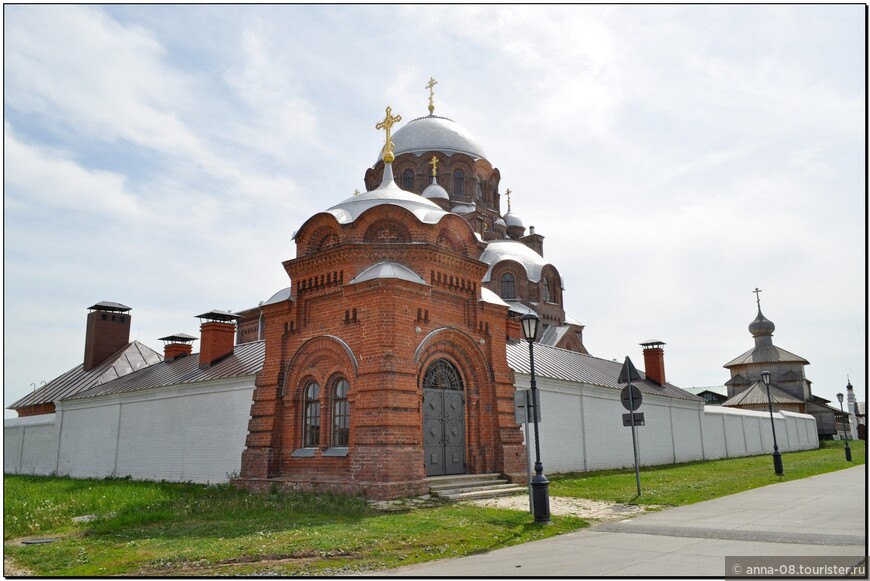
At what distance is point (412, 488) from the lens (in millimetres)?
13367

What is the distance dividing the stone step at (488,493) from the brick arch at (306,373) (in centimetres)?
357

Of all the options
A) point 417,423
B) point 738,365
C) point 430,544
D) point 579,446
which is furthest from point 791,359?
point 430,544

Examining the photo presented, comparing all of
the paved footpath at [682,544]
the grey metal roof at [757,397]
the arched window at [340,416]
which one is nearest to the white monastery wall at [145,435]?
the arched window at [340,416]

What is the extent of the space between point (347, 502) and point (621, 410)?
15.8m

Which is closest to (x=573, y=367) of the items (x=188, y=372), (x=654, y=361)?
(x=654, y=361)

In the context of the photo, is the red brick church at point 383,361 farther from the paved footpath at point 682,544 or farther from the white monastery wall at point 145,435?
the paved footpath at point 682,544

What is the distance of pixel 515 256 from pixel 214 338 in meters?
18.9

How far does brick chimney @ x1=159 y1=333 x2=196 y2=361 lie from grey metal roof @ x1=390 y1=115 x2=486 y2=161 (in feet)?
50.8

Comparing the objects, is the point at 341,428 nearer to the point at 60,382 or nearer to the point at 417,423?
the point at 417,423

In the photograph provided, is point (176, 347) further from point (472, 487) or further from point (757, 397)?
point (757, 397)

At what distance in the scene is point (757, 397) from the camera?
174ft

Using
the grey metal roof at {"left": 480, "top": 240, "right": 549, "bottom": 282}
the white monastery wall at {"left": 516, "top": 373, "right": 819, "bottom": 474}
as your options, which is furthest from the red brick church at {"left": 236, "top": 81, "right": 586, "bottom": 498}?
the grey metal roof at {"left": 480, "top": 240, "right": 549, "bottom": 282}

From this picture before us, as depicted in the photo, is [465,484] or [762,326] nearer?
[465,484]

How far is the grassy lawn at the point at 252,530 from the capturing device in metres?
7.97
